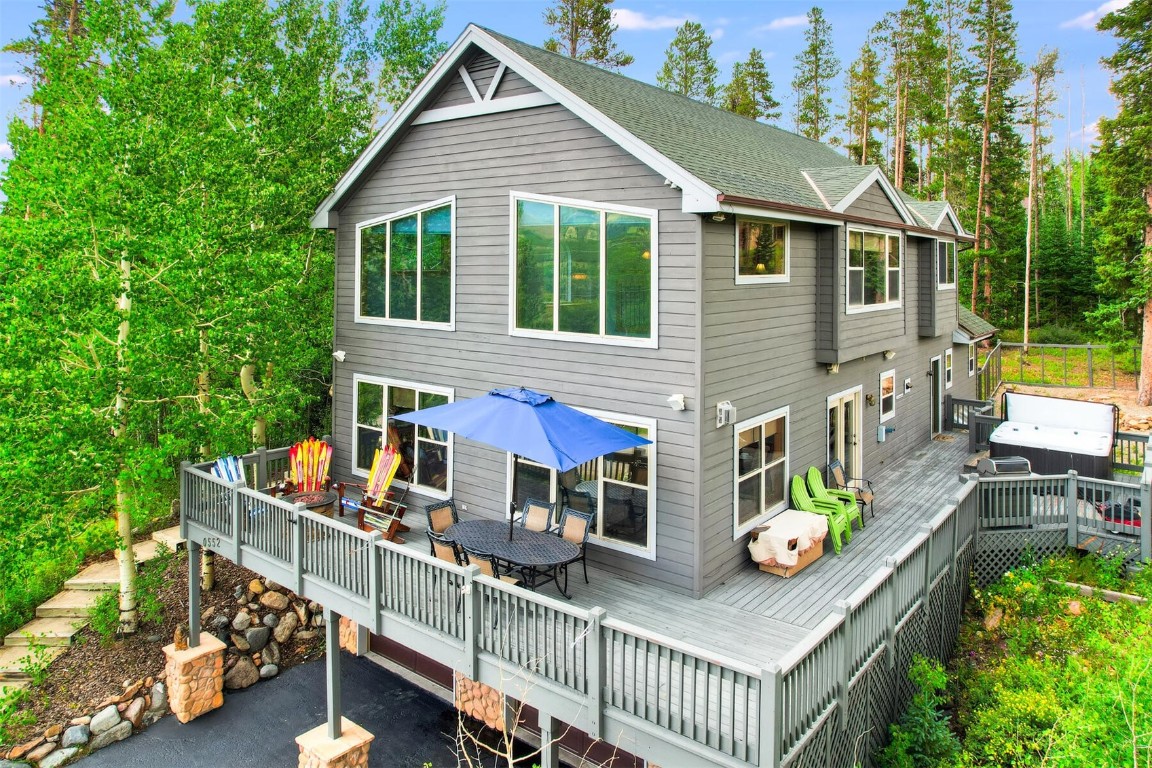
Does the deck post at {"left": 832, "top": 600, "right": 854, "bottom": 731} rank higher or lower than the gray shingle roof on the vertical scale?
lower

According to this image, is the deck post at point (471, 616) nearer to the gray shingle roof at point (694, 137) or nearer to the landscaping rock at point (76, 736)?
the gray shingle roof at point (694, 137)

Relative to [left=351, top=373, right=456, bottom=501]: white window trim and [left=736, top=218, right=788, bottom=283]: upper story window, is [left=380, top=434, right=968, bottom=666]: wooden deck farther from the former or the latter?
[left=736, top=218, right=788, bottom=283]: upper story window

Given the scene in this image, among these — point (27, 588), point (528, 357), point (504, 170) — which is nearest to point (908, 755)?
point (528, 357)

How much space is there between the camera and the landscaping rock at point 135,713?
33.7 ft

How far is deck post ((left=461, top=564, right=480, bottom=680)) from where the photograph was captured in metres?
6.69

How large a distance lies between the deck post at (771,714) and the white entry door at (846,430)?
715cm

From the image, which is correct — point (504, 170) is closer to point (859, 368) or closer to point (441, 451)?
point (441, 451)

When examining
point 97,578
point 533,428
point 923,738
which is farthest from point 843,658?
point 97,578

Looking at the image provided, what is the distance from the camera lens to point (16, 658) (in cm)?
1098

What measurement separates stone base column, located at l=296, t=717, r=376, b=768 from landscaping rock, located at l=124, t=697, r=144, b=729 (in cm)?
296

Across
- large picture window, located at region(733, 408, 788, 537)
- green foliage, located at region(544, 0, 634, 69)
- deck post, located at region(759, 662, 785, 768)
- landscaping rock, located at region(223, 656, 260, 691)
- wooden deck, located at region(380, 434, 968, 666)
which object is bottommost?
landscaping rock, located at region(223, 656, 260, 691)

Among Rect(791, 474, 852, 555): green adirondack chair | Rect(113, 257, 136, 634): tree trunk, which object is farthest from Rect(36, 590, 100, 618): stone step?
Rect(791, 474, 852, 555): green adirondack chair

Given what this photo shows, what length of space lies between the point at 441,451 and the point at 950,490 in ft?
28.7

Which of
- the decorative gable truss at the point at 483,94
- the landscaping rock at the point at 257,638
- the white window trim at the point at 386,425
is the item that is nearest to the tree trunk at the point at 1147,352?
the decorative gable truss at the point at 483,94
